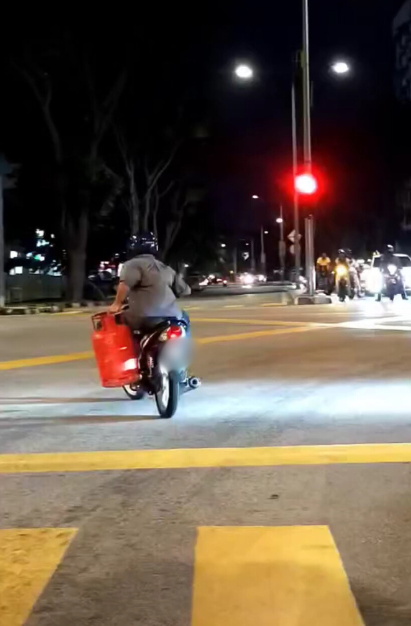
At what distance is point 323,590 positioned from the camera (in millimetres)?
4926

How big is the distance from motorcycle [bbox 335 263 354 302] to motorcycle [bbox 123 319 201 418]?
74.5ft

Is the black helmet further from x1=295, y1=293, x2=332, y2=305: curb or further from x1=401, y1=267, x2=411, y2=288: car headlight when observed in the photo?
x1=401, y1=267, x2=411, y2=288: car headlight

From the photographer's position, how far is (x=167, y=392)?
32.2 feet

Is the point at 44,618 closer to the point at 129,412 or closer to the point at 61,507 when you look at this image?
the point at 61,507

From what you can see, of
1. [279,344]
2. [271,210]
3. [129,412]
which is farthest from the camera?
[271,210]

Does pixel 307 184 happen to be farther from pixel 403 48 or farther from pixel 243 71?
pixel 403 48

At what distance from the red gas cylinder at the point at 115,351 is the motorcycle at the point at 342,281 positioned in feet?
73.8

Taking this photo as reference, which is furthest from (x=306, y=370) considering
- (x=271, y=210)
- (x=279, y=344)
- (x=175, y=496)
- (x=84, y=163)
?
(x=271, y=210)

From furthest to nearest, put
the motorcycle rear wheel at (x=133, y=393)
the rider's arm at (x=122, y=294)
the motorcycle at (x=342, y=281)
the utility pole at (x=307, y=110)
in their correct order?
the motorcycle at (x=342, y=281), the utility pole at (x=307, y=110), the motorcycle rear wheel at (x=133, y=393), the rider's arm at (x=122, y=294)

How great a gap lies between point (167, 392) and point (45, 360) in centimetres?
615

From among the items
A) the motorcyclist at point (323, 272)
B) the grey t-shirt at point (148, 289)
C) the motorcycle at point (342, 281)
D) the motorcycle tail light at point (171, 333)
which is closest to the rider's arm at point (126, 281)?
the grey t-shirt at point (148, 289)

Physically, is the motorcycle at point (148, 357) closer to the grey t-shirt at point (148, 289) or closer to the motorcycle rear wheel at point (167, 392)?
the motorcycle rear wheel at point (167, 392)

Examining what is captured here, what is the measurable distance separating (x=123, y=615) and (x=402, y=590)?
1401 millimetres

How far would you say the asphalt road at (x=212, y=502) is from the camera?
4.82 m
